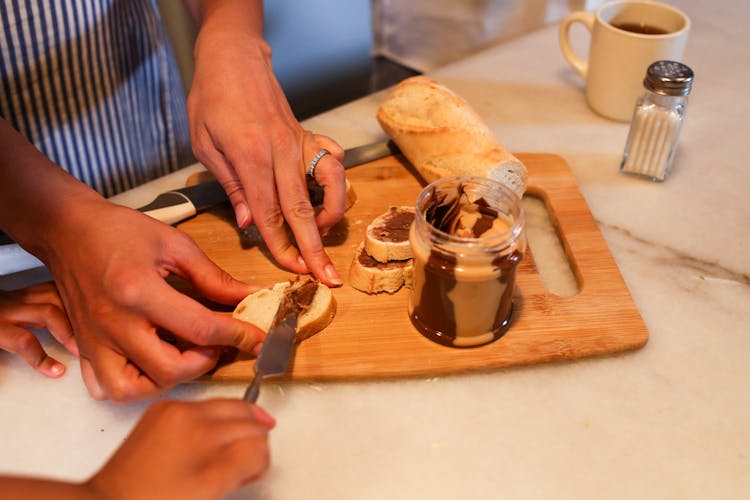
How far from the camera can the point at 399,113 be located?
1.54 metres

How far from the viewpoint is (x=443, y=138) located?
55.1 inches

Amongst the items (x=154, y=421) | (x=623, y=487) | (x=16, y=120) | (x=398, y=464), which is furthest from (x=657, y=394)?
(x=16, y=120)

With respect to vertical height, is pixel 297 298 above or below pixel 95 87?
below

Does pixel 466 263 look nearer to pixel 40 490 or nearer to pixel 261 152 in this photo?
pixel 261 152

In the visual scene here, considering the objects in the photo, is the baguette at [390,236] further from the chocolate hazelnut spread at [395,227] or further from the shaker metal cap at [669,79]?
the shaker metal cap at [669,79]

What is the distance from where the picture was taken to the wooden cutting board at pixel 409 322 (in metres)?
1.08

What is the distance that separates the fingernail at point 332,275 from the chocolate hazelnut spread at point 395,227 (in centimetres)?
11

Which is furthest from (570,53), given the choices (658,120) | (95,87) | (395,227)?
(95,87)

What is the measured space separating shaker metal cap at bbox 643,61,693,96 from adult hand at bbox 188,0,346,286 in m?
0.70

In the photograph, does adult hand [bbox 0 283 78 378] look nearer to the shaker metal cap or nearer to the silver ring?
the silver ring

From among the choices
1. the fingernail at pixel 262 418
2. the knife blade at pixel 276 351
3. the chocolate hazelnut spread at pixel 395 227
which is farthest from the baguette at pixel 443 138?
the fingernail at pixel 262 418

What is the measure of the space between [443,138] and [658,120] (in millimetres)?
483

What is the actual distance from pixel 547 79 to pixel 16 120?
142 centimetres

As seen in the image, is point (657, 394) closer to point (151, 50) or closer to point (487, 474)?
point (487, 474)
